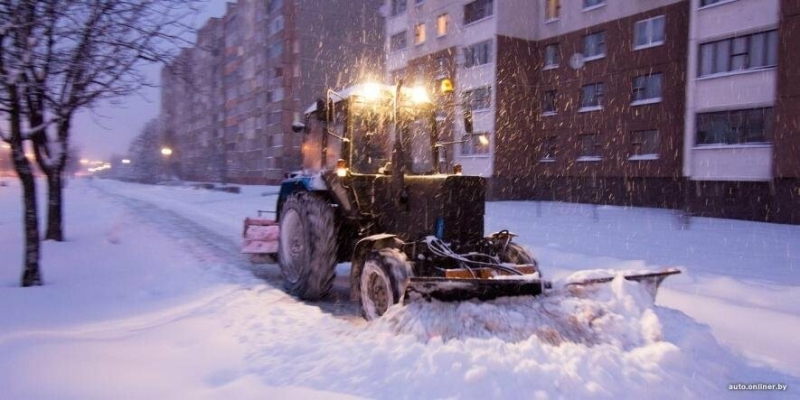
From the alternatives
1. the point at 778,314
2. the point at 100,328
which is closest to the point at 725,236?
the point at 778,314

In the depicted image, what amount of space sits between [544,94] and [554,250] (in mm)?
19340

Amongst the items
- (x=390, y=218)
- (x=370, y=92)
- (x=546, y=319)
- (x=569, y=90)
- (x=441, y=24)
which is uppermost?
(x=441, y=24)

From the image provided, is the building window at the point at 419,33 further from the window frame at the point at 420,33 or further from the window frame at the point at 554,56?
the window frame at the point at 554,56

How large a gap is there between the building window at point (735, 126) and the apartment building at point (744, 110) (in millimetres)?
32

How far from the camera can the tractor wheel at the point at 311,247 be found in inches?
241

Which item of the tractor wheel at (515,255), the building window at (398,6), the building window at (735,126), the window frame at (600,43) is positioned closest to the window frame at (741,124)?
the building window at (735,126)

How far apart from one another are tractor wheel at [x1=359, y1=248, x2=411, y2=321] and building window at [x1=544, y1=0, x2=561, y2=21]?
26.1 m

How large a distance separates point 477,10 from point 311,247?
2617 centimetres

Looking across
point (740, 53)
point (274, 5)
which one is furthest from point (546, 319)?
point (274, 5)

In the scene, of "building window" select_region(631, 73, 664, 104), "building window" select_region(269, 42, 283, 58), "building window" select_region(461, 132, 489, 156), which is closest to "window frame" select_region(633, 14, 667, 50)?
"building window" select_region(631, 73, 664, 104)

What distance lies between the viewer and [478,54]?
94.0 feet

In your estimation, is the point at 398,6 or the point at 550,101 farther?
the point at 398,6

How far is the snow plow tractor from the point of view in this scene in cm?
489

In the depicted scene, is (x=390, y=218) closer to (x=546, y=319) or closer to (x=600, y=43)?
(x=546, y=319)
